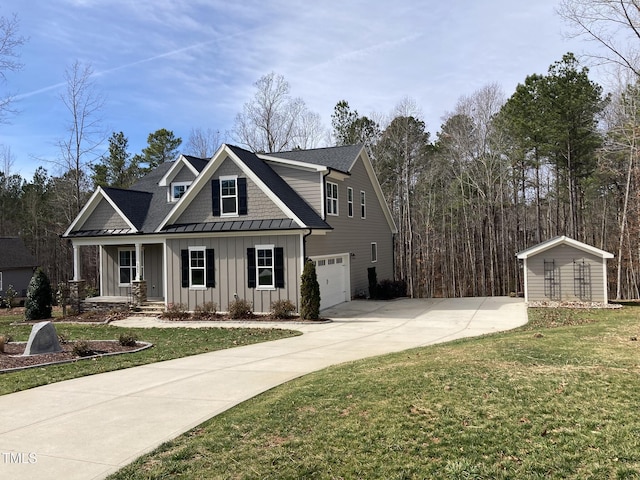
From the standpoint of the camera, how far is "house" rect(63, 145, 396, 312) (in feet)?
56.2

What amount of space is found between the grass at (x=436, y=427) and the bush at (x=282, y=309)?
8.99 m

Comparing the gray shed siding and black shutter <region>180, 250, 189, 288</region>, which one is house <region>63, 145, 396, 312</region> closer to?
black shutter <region>180, 250, 189, 288</region>

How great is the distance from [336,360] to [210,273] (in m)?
9.52

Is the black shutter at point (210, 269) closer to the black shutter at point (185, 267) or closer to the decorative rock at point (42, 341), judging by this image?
the black shutter at point (185, 267)

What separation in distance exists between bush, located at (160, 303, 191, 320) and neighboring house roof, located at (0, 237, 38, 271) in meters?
18.8

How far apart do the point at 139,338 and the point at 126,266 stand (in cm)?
926

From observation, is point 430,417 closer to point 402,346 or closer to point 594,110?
point 402,346

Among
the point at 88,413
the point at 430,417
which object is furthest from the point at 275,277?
the point at 430,417

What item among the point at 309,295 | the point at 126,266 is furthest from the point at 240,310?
the point at 126,266

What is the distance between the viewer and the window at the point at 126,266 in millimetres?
21516

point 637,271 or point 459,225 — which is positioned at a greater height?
point 459,225

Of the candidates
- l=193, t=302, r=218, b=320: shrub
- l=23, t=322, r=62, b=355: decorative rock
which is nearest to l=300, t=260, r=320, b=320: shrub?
l=193, t=302, r=218, b=320: shrub

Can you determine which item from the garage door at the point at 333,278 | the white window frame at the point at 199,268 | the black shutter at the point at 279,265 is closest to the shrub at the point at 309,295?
the black shutter at the point at 279,265

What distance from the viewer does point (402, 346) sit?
11.0 m
